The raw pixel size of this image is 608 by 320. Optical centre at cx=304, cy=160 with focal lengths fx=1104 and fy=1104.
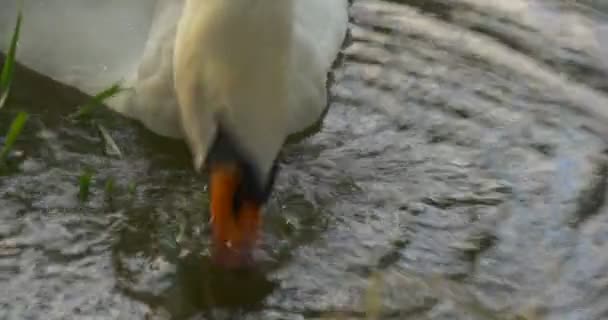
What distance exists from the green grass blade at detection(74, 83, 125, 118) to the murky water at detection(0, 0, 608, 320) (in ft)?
0.09

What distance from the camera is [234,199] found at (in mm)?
1950

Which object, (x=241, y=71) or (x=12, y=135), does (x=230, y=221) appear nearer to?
(x=241, y=71)

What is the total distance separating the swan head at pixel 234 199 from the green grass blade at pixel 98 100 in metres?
0.45

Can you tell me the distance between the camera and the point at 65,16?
257 cm

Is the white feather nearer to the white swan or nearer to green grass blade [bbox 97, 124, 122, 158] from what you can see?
the white swan

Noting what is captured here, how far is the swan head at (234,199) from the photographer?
74.6 inches

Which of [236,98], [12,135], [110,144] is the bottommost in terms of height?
[110,144]

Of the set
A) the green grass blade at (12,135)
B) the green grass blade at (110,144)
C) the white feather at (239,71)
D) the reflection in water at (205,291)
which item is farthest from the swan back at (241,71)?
the green grass blade at (110,144)

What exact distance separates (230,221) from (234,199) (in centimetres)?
6

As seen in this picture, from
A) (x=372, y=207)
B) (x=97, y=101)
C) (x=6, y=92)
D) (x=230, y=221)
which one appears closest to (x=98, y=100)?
(x=97, y=101)

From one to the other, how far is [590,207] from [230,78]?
2.80 ft

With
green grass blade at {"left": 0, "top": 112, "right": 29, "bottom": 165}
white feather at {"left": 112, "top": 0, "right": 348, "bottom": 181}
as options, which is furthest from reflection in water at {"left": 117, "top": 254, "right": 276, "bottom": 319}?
green grass blade at {"left": 0, "top": 112, "right": 29, "bottom": 165}

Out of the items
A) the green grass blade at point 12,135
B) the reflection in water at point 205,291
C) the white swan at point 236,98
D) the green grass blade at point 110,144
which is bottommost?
the green grass blade at point 110,144

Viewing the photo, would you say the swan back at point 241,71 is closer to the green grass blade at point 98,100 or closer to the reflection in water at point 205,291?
the reflection in water at point 205,291
